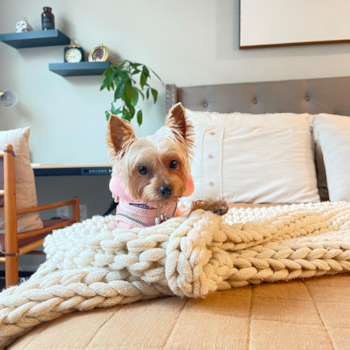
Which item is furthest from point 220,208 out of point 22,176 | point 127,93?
point 127,93

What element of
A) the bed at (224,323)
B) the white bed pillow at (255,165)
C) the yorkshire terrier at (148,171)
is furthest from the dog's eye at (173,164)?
the white bed pillow at (255,165)

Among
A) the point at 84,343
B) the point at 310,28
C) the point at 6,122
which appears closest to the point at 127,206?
the point at 84,343

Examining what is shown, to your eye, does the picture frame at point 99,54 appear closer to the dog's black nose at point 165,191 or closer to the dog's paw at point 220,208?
the dog's black nose at point 165,191

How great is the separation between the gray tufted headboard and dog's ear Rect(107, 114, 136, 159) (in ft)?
4.06

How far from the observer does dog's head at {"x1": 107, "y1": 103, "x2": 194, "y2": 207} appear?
75 centimetres

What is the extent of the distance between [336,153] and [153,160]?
993 millimetres

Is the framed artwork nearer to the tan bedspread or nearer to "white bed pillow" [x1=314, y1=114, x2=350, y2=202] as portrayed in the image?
"white bed pillow" [x1=314, y1=114, x2=350, y2=202]

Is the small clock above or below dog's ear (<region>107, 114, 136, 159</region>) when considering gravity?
above

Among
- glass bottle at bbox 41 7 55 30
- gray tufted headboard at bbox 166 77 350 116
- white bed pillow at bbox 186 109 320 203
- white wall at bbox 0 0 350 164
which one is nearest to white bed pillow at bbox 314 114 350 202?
white bed pillow at bbox 186 109 320 203

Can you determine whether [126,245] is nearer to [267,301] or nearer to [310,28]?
[267,301]

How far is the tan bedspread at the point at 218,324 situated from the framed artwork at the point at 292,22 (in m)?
1.87

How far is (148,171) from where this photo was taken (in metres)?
0.78

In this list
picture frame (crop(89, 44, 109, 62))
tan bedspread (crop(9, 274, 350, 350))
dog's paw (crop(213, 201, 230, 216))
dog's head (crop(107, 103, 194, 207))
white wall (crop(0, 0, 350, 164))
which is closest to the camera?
tan bedspread (crop(9, 274, 350, 350))

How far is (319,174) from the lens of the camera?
157 centimetres
